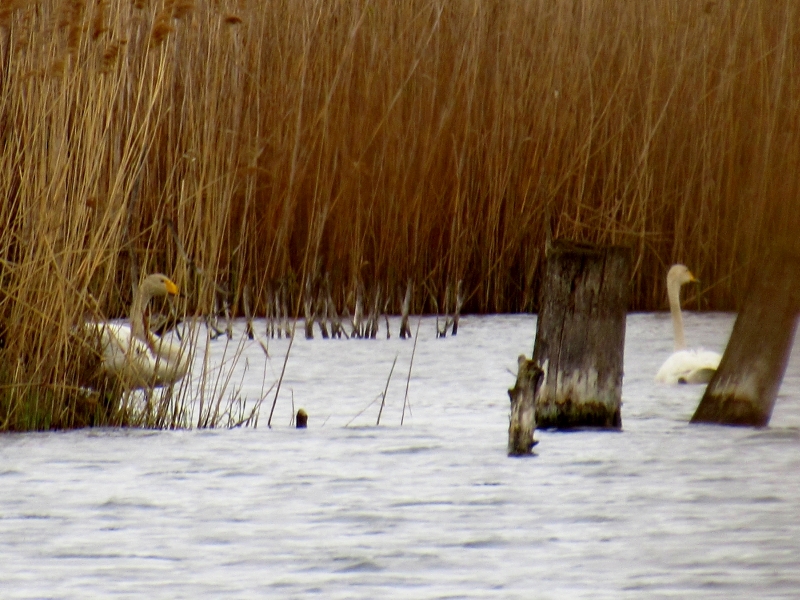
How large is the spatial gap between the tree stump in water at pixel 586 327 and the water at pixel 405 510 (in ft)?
0.43

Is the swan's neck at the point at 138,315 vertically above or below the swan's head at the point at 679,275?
below

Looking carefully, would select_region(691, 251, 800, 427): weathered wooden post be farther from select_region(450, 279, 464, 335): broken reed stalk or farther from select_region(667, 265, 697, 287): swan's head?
select_region(450, 279, 464, 335): broken reed stalk

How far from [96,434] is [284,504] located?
1.07 meters

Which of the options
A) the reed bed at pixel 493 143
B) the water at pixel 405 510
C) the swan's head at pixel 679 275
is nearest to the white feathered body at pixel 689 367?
the water at pixel 405 510

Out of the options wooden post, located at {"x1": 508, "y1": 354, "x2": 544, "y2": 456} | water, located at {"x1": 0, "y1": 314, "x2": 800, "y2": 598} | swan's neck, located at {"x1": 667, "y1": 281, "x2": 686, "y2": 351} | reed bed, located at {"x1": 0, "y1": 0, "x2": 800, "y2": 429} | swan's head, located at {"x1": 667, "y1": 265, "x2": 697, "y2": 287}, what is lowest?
water, located at {"x1": 0, "y1": 314, "x2": 800, "y2": 598}

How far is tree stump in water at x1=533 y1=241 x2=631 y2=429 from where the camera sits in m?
4.30

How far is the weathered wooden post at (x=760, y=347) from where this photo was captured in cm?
422

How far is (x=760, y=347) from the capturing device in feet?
14.0

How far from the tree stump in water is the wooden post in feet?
1.43

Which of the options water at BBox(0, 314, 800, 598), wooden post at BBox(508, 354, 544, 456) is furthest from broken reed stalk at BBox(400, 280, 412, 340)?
wooden post at BBox(508, 354, 544, 456)

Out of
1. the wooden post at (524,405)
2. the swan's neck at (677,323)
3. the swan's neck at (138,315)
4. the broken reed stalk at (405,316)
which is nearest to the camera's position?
the wooden post at (524,405)

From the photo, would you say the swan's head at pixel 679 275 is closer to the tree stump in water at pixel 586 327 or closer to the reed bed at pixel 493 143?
the reed bed at pixel 493 143

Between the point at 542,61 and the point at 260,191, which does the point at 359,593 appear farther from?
the point at 542,61

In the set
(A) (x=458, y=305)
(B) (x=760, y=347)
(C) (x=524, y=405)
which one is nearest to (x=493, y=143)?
(A) (x=458, y=305)
